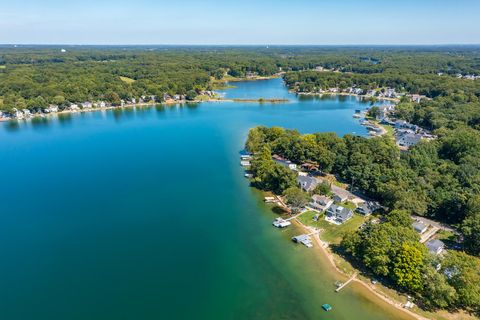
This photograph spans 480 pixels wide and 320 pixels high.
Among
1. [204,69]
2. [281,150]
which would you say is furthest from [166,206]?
[204,69]

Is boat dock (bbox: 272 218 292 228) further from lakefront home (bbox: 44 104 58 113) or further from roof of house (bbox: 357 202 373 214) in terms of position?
lakefront home (bbox: 44 104 58 113)

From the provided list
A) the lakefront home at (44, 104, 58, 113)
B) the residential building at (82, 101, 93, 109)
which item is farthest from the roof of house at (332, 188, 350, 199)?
the lakefront home at (44, 104, 58, 113)

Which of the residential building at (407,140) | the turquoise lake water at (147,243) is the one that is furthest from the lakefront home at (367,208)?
the residential building at (407,140)

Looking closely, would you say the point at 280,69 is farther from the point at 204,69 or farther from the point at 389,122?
the point at 389,122

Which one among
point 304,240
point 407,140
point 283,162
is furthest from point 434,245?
point 407,140

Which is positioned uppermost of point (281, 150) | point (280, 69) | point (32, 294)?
point (280, 69)

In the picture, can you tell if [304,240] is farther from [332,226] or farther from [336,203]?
[336,203]

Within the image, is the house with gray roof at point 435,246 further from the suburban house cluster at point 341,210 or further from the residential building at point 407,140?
the residential building at point 407,140
